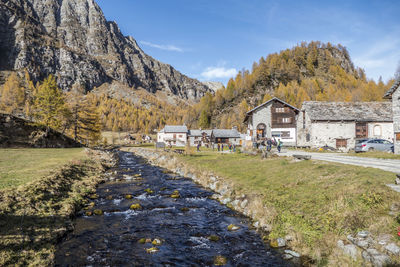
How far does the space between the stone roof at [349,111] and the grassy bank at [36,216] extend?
42.1 meters

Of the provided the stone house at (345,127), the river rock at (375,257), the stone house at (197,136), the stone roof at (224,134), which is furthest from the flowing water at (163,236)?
the stone house at (197,136)

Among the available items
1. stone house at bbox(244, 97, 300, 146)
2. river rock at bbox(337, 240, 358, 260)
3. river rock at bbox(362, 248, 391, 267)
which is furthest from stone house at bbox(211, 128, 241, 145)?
river rock at bbox(362, 248, 391, 267)

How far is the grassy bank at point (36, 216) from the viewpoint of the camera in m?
8.03

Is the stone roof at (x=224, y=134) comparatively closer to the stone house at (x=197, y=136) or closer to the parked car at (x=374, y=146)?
the stone house at (x=197, y=136)

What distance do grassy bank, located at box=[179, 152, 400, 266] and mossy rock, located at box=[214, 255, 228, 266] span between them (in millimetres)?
2588

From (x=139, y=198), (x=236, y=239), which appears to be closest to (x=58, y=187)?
(x=139, y=198)

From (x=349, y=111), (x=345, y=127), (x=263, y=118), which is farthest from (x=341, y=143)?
(x=263, y=118)

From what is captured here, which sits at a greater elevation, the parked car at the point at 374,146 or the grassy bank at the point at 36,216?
the parked car at the point at 374,146

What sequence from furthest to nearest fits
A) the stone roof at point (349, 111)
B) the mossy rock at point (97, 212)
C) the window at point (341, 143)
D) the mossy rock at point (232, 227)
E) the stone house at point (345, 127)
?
1. the window at point (341, 143)
2. the stone roof at point (349, 111)
3. the stone house at point (345, 127)
4. the mossy rock at point (97, 212)
5. the mossy rock at point (232, 227)

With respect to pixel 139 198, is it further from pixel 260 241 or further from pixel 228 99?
pixel 228 99

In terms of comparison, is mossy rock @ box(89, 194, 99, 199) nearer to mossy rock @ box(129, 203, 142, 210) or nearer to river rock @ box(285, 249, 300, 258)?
mossy rock @ box(129, 203, 142, 210)

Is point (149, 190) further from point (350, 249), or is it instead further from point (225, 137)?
point (225, 137)

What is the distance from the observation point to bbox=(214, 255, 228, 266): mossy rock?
8330 mm

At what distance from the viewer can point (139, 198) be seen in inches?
664
